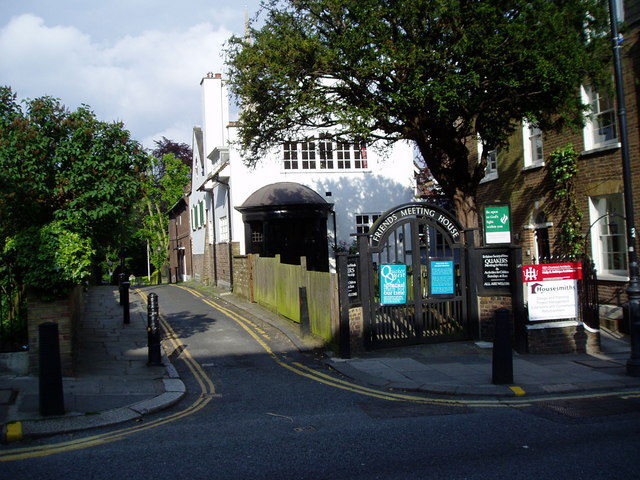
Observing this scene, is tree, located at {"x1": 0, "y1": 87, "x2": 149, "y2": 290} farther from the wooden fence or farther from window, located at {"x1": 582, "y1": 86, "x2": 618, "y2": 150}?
window, located at {"x1": 582, "y1": 86, "x2": 618, "y2": 150}

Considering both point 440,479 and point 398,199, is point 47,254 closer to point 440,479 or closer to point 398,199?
point 440,479

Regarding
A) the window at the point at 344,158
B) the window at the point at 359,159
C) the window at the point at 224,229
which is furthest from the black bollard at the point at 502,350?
the window at the point at 224,229

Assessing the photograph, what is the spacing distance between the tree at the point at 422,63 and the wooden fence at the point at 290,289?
11.1 feet

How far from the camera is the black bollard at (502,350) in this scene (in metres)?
8.66

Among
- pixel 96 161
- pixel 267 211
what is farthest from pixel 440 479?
pixel 267 211

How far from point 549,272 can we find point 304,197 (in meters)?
12.3

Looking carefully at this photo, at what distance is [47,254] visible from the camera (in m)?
8.58

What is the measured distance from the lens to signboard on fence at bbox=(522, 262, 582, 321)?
37.0ft

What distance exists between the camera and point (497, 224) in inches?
468

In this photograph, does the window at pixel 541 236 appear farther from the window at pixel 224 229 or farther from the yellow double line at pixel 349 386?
the window at pixel 224 229

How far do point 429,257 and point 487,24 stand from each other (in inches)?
192

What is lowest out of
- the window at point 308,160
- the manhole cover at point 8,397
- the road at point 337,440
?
the road at point 337,440

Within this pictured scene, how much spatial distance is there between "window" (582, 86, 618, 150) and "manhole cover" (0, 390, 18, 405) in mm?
14045

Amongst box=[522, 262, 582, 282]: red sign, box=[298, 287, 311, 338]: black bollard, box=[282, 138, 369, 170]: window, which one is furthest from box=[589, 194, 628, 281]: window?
box=[282, 138, 369, 170]: window
